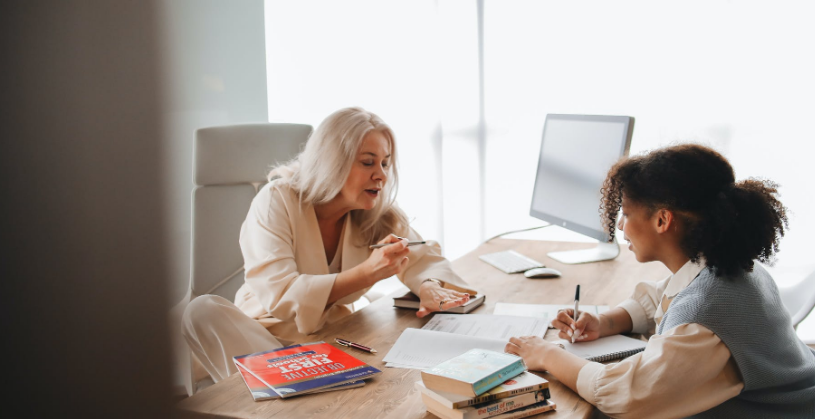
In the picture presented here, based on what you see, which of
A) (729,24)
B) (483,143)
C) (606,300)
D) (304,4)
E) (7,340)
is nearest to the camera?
(7,340)

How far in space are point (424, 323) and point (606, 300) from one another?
0.51 meters

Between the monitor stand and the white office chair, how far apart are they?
3.27 ft

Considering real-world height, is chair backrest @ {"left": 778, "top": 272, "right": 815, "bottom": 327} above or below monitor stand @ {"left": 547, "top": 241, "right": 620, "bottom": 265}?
below

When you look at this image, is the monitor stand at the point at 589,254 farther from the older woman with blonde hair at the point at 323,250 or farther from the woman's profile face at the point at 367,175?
the woman's profile face at the point at 367,175

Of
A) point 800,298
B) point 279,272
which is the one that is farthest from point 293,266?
point 800,298

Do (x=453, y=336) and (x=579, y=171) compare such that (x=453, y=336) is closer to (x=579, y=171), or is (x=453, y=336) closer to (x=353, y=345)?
(x=353, y=345)

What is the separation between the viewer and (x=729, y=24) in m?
3.39

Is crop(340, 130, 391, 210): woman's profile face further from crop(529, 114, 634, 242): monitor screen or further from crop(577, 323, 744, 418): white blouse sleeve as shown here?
crop(577, 323, 744, 418): white blouse sleeve

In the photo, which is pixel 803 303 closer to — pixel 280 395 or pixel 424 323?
pixel 424 323

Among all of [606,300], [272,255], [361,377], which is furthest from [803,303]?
[272,255]

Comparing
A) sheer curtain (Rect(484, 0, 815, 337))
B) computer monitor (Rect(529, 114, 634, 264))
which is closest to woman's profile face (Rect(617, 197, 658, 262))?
computer monitor (Rect(529, 114, 634, 264))

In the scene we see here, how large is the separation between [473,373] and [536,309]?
64cm

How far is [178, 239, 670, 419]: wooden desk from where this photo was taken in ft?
3.15

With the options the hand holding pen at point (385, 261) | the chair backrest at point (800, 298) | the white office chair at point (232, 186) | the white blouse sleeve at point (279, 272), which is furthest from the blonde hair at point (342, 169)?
the chair backrest at point (800, 298)
